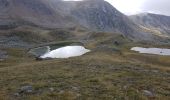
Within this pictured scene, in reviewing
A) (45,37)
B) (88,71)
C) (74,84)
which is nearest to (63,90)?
(74,84)

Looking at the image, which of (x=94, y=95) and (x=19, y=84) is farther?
(x=19, y=84)

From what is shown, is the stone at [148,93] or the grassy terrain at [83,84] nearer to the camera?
the grassy terrain at [83,84]

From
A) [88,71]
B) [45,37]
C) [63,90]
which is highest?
[63,90]

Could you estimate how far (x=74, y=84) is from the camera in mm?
32938

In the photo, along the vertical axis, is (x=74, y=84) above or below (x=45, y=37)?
above

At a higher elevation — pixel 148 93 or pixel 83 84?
pixel 148 93

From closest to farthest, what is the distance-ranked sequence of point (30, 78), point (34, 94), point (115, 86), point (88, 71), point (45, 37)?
point (34, 94) < point (115, 86) < point (30, 78) < point (88, 71) < point (45, 37)

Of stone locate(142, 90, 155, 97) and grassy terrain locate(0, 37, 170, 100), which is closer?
grassy terrain locate(0, 37, 170, 100)

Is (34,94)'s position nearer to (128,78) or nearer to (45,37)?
(128,78)

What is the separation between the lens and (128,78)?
37.7 metres

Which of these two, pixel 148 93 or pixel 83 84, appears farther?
pixel 83 84

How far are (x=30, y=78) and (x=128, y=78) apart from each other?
1193 centimetres

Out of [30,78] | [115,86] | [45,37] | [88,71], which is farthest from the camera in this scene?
[45,37]

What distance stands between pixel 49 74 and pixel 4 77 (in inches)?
220
